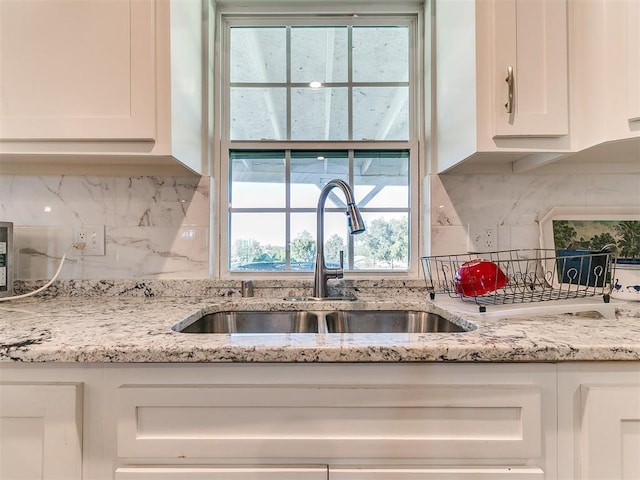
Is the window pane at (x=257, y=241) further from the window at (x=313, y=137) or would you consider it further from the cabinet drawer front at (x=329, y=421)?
the cabinet drawer front at (x=329, y=421)

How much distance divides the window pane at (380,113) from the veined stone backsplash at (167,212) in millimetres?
279

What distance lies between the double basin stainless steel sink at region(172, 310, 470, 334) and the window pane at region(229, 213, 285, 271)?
305 mm

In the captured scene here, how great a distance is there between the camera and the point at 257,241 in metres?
1.45

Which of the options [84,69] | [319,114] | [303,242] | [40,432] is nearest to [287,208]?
[303,242]

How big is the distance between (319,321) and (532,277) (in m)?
0.82

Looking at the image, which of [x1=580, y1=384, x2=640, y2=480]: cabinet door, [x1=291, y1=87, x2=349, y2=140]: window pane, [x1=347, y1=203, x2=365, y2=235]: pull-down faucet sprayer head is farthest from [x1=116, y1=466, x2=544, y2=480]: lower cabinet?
[x1=291, y1=87, x2=349, y2=140]: window pane

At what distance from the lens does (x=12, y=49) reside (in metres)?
1.00

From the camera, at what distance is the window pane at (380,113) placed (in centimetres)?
145


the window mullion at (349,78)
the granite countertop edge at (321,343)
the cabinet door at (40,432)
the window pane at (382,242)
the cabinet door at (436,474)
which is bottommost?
the cabinet door at (436,474)

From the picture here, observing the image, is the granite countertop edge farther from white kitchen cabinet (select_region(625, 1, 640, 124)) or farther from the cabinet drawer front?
white kitchen cabinet (select_region(625, 1, 640, 124))

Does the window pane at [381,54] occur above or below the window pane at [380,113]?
above

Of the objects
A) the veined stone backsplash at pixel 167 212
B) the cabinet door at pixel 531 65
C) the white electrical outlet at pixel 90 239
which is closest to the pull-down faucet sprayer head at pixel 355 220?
the veined stone backsplash at pixel 167 212

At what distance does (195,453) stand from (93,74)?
1.02 metres

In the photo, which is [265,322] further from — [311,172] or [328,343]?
[311,172]
